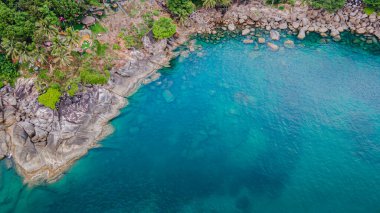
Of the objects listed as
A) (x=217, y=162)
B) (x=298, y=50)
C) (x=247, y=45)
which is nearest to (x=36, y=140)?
(x=217, y=162)

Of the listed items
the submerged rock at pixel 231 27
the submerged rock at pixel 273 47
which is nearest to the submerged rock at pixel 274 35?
the submerged rock at pixel 273 47

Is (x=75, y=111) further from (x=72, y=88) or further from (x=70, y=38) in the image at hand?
(x=70, y=38)

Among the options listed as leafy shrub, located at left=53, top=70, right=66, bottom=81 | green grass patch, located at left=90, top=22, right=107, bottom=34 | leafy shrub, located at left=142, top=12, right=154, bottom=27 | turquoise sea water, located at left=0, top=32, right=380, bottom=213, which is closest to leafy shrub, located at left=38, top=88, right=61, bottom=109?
leafy shrub, located at left=53, top=70, right=66, bottom=81

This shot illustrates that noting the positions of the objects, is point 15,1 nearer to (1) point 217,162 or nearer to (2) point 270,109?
(1) point 217,162

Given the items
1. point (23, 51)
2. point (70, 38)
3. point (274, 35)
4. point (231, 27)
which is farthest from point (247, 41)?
point (23, 51)

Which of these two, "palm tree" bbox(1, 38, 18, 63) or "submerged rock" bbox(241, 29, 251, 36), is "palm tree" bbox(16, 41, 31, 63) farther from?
"submerged rock" bbox(241, 29, 251, 36)

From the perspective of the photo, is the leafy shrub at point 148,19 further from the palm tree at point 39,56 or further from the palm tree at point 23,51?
the palm tree at point 23,51
